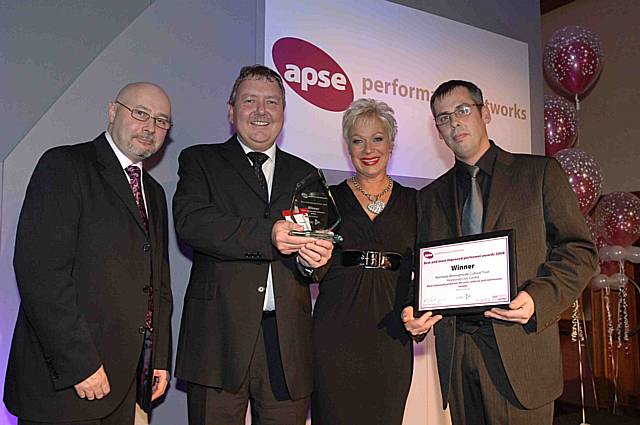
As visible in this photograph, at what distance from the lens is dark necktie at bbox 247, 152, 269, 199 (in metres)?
2.29

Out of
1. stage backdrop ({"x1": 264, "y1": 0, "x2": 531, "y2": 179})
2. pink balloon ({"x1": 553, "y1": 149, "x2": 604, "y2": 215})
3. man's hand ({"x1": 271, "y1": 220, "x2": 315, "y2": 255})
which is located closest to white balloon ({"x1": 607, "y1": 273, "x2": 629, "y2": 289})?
pink balloon ({"x1": 553, "y1": 149, "x2": 604, "y2": 215})

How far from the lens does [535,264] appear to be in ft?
6.64

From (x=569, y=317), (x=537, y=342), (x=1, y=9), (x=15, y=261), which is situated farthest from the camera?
(x=569, y=317)

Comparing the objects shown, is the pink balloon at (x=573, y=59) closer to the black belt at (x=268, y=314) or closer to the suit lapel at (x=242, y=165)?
the suit lapel at (x=242, y=165)

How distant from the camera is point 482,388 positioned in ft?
6.61

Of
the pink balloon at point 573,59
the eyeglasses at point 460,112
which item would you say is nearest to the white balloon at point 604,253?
the pink balloon at point 573,59

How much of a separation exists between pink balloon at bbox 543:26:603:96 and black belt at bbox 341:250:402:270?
117 inches

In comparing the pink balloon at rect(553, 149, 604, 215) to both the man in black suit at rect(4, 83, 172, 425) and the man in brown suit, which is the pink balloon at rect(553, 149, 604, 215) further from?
the man in black suit at rect(4, 83, 172, 425)

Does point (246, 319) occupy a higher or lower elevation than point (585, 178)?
lower

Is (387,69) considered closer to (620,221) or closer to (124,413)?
(620,221)

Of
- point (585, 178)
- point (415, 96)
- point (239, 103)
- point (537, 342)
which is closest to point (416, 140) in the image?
point (415, 96)

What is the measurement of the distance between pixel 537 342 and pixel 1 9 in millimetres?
2875

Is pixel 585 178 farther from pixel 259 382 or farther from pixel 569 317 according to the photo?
pixel 259 382

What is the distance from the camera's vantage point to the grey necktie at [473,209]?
2129 millimetres
